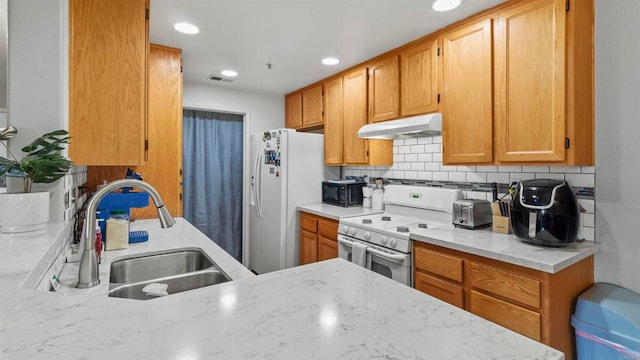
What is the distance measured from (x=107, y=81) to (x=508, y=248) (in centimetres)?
228

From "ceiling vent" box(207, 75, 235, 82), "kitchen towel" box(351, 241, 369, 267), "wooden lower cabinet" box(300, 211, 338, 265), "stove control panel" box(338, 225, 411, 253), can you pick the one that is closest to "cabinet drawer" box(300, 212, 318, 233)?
"wooden lower cabinet" box(300, 211, 338, 265)

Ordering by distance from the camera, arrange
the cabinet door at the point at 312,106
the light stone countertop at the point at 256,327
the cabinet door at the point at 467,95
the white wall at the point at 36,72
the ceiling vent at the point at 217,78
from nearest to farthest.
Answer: the light stone countertop at the point at 256,327 → the white wall at the point at 36,72 → the cabinet door at the point at 467,95 → the ceiling vent at the point at 217,78 → the cabinet door at the point at 312,106

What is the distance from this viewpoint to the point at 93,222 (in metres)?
1.03

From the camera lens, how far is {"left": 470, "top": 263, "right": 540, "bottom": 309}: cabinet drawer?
5.08 ft

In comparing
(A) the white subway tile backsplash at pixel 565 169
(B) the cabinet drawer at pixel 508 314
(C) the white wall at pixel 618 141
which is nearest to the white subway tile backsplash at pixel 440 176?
(A) the white subway tile backsplash at pixel 565 169

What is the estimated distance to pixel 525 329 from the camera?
1570 mm

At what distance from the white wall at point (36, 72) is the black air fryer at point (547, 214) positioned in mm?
2296

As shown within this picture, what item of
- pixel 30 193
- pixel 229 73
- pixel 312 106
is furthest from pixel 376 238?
pixel 229 73

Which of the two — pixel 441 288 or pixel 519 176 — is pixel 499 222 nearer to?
pixel 519 176

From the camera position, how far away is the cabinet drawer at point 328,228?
2.87 metres

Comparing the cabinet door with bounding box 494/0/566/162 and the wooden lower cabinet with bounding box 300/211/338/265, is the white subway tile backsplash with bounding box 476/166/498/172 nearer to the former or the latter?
the cabinet door with bounding box 494/0/566/162

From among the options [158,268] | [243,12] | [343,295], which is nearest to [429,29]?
[243,12]

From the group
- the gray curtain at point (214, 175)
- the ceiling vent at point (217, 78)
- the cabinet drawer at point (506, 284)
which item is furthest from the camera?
the gray curtain at point (214, 175)

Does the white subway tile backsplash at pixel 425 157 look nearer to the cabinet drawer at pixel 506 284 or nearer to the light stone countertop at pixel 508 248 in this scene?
the light stone countertop at pixel 508 248
